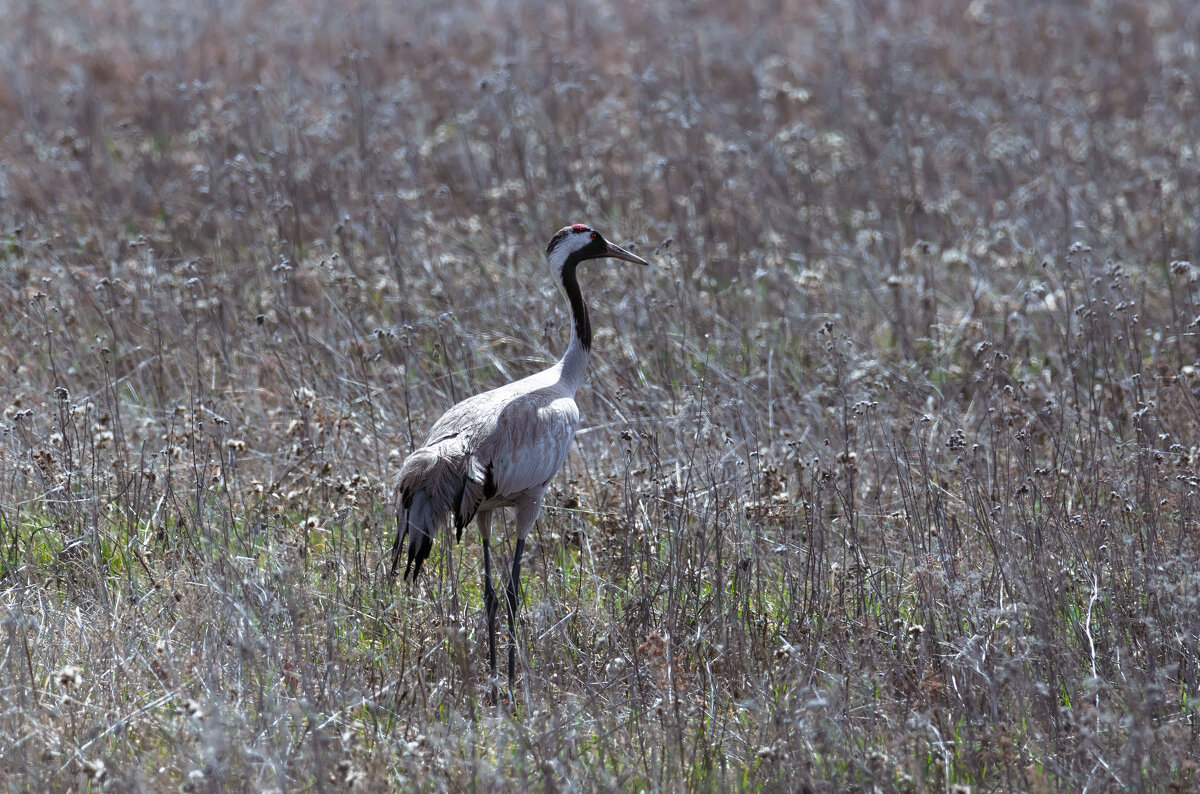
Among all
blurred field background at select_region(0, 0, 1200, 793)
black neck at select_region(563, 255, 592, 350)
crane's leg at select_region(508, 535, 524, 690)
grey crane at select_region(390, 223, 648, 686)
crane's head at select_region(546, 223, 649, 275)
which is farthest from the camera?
crane's head at select_region(546, 223, 649, 275)

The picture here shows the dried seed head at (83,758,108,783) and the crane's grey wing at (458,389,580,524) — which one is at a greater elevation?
the crane's grey wing at (458,389,580,524)

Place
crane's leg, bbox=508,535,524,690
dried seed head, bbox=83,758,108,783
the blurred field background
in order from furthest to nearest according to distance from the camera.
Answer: crane's leg, bbox=508,535,524,690 < the blurred field background < dried seed head, bbox=83,758,108,783

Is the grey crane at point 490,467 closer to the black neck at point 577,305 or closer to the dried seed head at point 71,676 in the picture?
the black neck at point 577,305

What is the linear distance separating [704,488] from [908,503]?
793 mm

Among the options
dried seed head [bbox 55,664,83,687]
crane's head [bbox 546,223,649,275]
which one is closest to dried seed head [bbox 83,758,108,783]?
dried seed head [bbox 55,664,83,687]

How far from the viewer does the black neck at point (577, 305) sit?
496cm

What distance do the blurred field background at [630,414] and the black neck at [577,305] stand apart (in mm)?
475

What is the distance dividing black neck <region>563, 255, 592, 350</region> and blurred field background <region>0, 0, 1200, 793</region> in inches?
18.7

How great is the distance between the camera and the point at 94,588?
4.43 m

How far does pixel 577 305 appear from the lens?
4.97 metres

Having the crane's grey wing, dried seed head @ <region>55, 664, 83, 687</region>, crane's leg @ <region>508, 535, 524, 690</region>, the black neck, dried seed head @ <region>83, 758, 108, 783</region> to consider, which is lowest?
crane's leg @ <region>508, 535, 524, 690</region>

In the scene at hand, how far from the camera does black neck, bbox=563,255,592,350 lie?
195 inches

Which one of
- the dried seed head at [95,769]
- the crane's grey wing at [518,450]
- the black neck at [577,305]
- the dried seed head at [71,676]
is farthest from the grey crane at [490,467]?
the dried seed head at [95,769]

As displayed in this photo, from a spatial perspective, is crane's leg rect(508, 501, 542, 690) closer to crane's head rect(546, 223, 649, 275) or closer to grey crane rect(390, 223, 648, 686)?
grey crane rect(390, 223, 648, 686)
